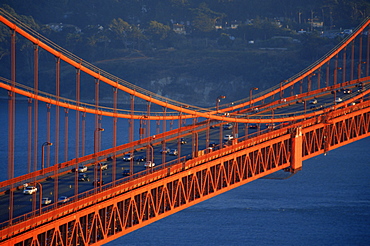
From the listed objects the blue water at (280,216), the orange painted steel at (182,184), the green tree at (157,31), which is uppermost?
the green tree at (157,31)

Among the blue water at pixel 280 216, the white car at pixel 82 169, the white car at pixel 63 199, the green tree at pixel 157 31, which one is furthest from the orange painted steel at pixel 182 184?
the green tree at pixel 157 31

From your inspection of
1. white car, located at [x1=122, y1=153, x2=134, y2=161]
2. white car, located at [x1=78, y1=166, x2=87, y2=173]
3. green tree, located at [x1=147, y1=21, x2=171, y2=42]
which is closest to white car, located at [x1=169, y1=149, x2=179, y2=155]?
white car, located at [x1=122, y1=153, x2=134, y2=161]

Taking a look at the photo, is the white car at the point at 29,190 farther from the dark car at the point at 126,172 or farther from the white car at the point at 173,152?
the white car at the point at 173,152

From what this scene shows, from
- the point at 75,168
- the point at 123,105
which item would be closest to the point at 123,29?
the point at 123,105

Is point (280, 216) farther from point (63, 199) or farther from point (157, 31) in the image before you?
point (157, 31)

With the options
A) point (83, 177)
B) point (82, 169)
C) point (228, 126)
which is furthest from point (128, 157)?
point (228, 126)

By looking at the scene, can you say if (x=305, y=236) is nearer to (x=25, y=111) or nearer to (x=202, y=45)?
(x=25, y=111)

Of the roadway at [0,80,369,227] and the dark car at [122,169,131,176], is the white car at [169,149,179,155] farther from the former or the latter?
the dark car at [122,169,131,176]
